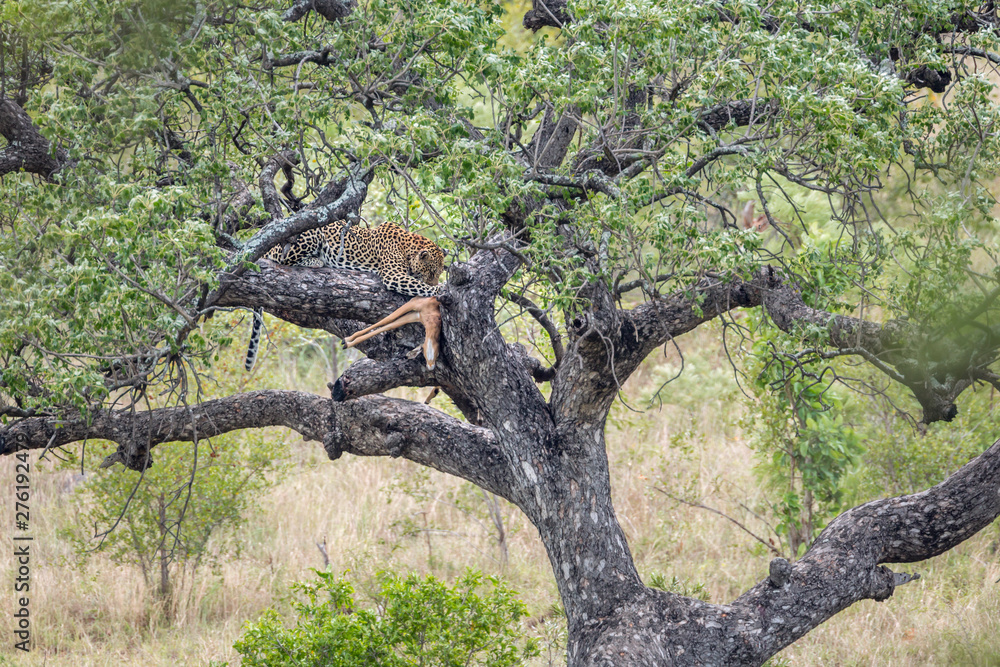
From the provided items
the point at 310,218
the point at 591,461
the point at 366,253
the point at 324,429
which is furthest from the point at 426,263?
the point at 591,461

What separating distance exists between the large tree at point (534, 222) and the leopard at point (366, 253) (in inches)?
31.9

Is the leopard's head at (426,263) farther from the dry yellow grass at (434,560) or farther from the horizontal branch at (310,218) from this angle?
the dry yellow grass at (434,560)

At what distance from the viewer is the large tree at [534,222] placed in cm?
369

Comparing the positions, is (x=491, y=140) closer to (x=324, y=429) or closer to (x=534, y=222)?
(x=534, y=222)

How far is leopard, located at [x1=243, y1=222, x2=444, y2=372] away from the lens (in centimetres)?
655

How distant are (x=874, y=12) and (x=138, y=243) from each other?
136 inches

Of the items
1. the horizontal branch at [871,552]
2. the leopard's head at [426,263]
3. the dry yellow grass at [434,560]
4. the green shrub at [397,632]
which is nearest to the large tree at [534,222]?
the horizontal branch at [871,552]

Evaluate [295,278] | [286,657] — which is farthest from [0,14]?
[286,657]

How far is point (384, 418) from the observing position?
5.57m

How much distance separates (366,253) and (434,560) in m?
3.67

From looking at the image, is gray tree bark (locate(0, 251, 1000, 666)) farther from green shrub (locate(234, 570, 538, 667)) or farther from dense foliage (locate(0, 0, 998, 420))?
green shrub (locate(234, 570, 538, 667))

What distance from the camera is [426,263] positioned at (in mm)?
6828

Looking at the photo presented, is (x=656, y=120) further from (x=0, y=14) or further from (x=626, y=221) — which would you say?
(x=0, y=14)

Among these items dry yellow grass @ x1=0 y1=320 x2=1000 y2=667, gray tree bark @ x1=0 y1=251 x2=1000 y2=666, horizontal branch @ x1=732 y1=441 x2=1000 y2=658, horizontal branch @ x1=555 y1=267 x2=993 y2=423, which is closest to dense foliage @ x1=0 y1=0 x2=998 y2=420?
horizontal branch @ x1=555 y1=267 x2=993 y2=423
